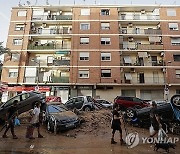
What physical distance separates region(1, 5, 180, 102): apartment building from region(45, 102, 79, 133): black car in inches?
679

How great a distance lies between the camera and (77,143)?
906 centimetres

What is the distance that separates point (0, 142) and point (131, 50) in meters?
25.2

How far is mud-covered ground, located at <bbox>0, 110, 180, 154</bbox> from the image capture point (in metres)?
7.80

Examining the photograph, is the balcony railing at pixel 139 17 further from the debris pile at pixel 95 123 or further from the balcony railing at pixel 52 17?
the debris pile at pixel 95 123

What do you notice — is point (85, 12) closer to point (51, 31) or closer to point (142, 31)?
point (51, 31)

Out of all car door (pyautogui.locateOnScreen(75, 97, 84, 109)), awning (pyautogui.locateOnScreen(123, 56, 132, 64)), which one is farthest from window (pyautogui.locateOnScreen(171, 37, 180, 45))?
car door (pyautogui.locateOnScreen(75, 97, 84, 109))

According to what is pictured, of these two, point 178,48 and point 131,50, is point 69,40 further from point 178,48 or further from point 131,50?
point 178,48

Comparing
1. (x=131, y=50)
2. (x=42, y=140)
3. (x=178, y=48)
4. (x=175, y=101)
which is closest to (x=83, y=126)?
(x=42, y=140)

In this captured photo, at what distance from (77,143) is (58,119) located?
7.64ft

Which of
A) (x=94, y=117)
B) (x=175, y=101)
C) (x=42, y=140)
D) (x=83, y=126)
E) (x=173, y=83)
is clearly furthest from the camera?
(x=173, y=83)

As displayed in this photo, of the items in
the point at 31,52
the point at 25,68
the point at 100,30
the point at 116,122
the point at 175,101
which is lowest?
the point at 116,122

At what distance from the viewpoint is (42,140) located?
31.5 feet

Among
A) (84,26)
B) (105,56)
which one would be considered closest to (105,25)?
(84,26)

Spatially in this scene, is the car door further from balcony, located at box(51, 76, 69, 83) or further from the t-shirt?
balcony, located at box(51, 76, 69, 83)
